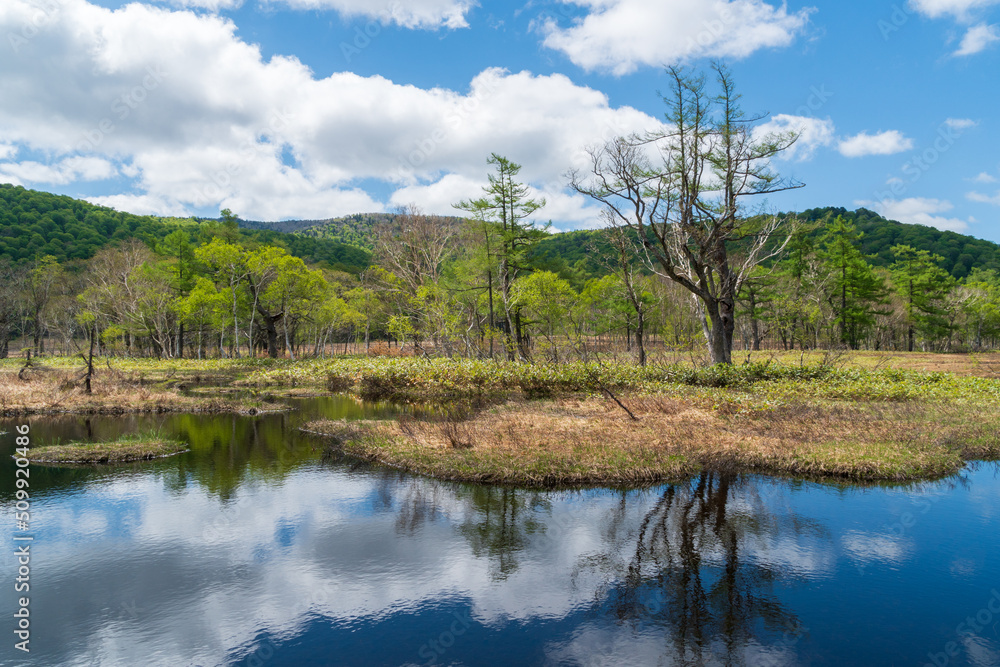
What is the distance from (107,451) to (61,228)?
82.6m

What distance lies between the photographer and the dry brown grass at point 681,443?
457 inches

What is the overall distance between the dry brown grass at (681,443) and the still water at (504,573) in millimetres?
625

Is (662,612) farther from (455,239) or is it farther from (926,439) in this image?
(455,239)

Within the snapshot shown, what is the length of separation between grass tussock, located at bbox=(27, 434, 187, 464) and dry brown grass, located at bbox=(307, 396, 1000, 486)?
14.7ft

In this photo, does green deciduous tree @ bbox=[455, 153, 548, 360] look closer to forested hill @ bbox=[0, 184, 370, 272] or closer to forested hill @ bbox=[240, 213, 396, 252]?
forested hill @ bbox=[0, 184, 370, 272]

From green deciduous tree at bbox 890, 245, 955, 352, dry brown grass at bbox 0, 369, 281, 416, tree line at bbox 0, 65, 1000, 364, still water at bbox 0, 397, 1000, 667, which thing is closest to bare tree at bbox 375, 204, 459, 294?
tree line at bbox 0, 65, 1000, 364

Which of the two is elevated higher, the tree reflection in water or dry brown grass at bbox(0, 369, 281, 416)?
dry brown grass at bbox(0, 369, 281, 416)

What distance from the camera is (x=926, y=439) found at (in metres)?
13.0

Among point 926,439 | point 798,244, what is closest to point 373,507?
point 926,439

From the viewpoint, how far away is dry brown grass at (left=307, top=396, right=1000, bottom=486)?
11.6 meters

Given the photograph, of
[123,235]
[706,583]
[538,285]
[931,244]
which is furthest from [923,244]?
[123,235]
